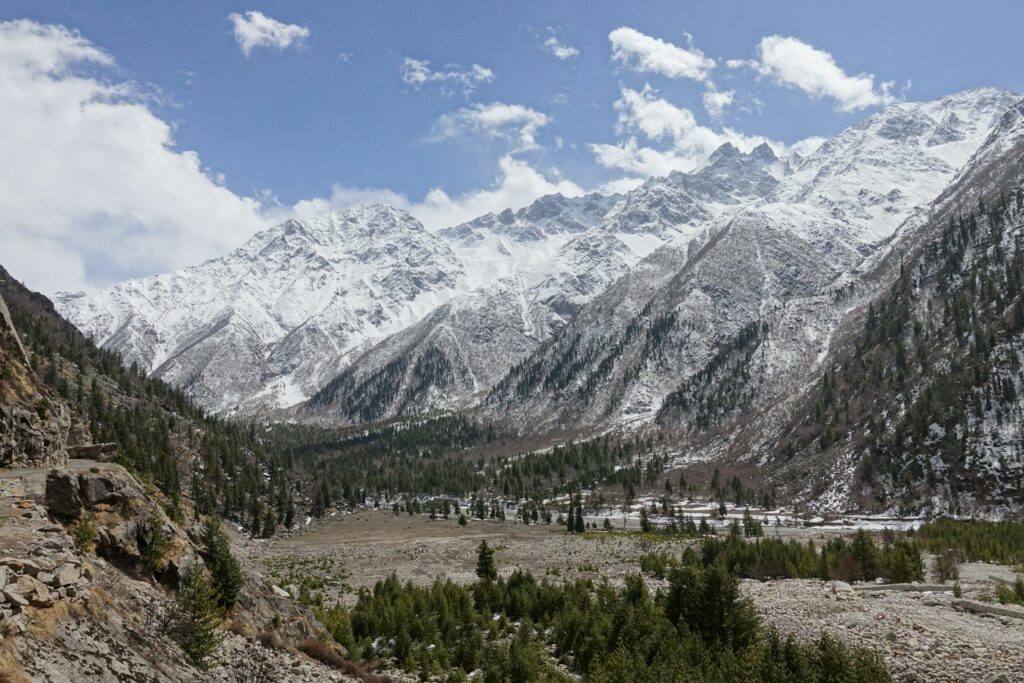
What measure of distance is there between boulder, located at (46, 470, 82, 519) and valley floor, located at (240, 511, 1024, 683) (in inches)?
1296

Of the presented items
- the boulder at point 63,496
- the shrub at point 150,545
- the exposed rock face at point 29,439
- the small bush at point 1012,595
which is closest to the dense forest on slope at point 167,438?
the exposed rock face at point 29,439

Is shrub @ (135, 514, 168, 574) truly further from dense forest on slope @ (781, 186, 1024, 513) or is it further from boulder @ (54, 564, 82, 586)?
dense forest on slope @ (781, 186, 1024, 513)

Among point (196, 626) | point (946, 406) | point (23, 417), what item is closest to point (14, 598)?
point (196, 626)

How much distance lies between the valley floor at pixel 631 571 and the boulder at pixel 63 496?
108ft

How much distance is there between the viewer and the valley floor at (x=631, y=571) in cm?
2830

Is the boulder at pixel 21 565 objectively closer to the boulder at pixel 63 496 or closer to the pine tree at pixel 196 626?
the pine tree at pixel 196 626

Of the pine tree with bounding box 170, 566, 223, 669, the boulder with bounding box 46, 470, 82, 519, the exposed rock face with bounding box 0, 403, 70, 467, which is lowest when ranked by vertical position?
the pine tree with bounding box 170, 566, 223, 669

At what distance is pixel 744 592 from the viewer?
156ft

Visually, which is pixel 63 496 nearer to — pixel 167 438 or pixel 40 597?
pixel 40 597

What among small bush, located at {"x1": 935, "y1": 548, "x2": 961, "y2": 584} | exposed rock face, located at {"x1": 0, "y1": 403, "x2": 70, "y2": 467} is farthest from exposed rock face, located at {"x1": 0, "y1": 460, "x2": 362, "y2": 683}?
small bush, located at {"x1": 935, "y1": 548, "x2": 961, "y2": 584}

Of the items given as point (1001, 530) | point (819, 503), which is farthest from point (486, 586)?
point (819, 503)

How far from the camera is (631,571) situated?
212ft

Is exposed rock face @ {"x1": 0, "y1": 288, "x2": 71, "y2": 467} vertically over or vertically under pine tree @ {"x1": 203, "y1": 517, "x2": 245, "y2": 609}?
over

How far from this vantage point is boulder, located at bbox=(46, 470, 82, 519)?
2131 centimetres
